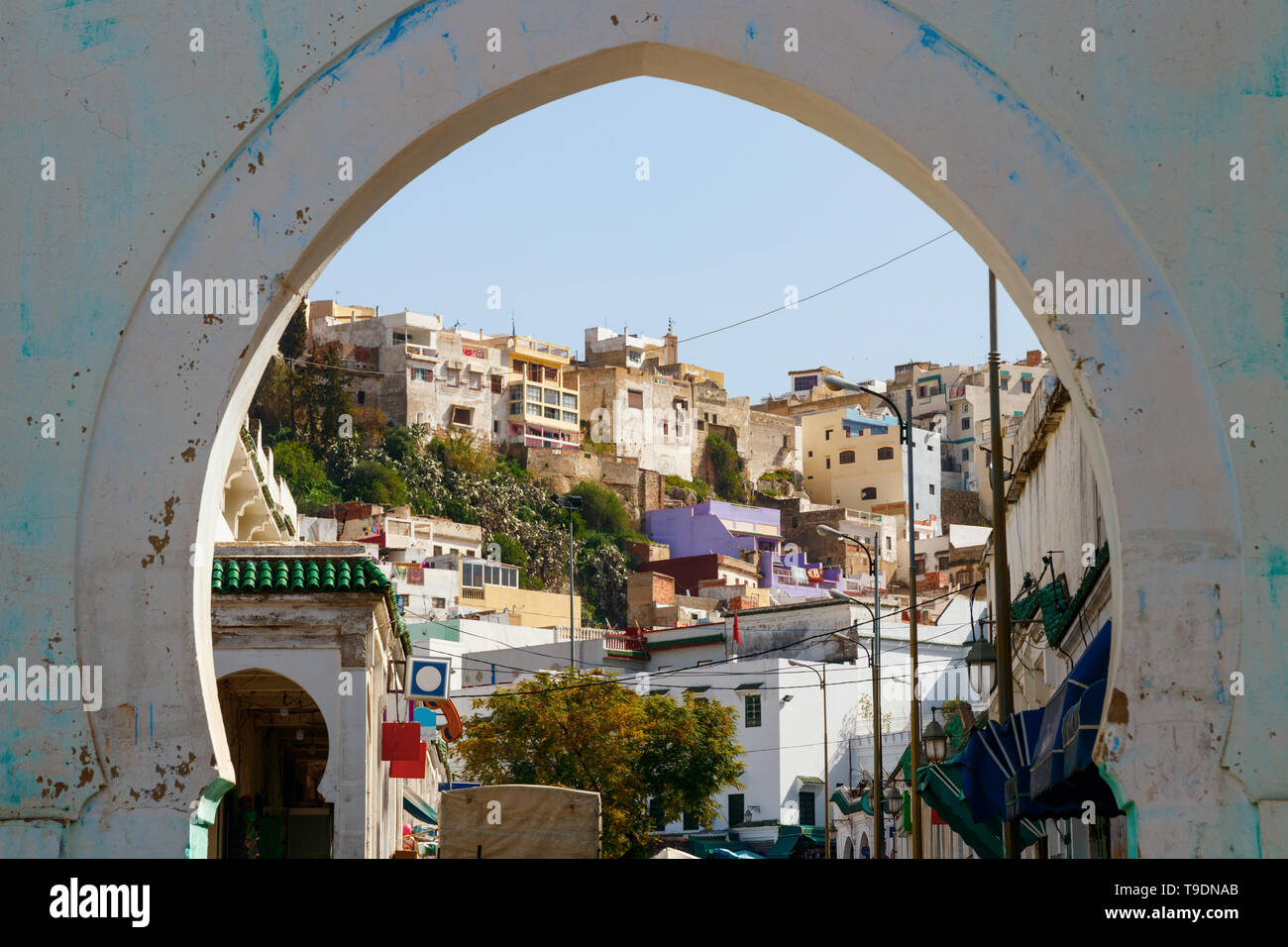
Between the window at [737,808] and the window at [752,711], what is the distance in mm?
2080

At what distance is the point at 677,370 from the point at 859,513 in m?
21.7

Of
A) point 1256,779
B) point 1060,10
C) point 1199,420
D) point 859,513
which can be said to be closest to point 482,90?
point 1060,10

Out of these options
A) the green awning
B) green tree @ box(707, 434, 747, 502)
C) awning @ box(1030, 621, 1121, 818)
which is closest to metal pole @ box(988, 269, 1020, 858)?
awning @ box(1030, 621, 1121, 818)

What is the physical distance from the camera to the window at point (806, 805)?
4775cm

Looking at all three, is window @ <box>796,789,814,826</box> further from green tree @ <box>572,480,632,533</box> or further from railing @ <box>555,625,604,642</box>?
green tree @ <box>572,480,632,533</box>

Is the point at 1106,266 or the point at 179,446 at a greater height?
the point at 1106,266

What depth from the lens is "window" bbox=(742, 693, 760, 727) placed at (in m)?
48.4

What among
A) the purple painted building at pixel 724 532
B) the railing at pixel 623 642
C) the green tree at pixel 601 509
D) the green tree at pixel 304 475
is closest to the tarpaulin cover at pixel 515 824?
the railing at pixel 623 642

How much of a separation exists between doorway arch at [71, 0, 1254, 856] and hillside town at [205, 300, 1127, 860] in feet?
3.06

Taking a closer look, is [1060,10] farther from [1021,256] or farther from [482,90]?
[482,90]

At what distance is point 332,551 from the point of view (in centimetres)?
1585

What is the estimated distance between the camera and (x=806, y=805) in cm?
4803
